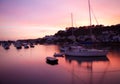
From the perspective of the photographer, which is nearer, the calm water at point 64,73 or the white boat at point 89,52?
the calm water at point 64,73

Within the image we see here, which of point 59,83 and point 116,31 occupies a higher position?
point 116,31

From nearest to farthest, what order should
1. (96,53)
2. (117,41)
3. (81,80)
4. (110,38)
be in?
1. (81,80)
2. (96,53)
3. (117,41)
4. (110,38)

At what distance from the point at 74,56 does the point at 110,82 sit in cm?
2112

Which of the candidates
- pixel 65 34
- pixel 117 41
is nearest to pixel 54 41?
pixel 65 34

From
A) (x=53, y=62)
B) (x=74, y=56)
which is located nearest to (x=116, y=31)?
(x=74, y=56)

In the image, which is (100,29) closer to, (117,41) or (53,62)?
(117,41)

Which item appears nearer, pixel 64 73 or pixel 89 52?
pixel 64 73

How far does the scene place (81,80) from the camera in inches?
738

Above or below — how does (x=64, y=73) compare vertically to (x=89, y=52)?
below

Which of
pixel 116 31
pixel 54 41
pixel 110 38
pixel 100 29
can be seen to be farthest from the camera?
pixel 54 41

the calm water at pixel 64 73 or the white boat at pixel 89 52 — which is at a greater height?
the white boat at pixel 89 52

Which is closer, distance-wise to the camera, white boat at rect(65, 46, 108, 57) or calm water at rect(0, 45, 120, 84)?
calm water at rect(0, 45, 120, 84)

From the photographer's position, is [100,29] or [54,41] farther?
[54,41]

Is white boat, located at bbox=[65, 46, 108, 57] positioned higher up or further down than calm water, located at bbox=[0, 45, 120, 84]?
higher up
